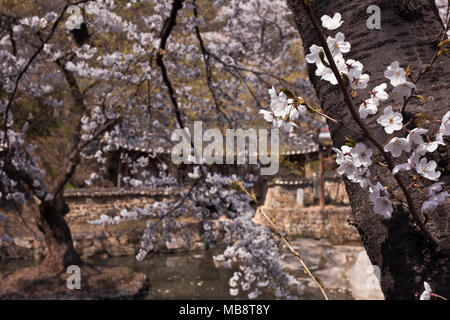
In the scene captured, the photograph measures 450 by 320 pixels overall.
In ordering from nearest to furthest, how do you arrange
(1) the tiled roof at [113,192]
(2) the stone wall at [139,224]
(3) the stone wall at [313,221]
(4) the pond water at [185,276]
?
(4) the pond water at [185,276] → (2) the stone wall at [139,224] → (3) the stone wall at [313,221] → (1) the tiled roof at [113,192]

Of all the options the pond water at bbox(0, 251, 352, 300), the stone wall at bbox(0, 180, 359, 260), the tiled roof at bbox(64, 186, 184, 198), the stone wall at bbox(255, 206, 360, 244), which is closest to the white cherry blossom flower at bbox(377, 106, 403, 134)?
the pond water at bbox(0, 251, 352, 300)

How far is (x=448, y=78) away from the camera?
1.09m

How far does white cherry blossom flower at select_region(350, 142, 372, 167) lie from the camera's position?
2.90 feet

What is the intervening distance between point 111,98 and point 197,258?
26.4 ft

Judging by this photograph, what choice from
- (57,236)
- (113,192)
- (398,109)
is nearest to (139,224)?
(113,192)

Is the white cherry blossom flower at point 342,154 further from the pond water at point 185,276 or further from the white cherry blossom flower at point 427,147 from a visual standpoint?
the pond water at point 185,276

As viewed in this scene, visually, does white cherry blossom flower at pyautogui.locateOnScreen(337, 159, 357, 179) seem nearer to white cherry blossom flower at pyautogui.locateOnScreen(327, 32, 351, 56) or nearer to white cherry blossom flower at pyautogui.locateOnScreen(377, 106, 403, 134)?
white cherry blossom flower at pyautogui.locateOnScreen(377, 106, 403, 134)

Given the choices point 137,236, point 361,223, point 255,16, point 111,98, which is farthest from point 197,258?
point 255,16

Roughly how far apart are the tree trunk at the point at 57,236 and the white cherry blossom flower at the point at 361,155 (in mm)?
9111

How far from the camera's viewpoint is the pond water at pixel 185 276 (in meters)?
9.84

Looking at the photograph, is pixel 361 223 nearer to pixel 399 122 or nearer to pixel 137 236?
pixel 399 122

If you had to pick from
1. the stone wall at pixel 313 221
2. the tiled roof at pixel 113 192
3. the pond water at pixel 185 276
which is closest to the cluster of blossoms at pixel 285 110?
the pond water at pixel 185 276

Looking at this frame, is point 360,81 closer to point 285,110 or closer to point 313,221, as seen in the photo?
point 285,110

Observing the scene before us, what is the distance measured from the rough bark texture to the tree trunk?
29.3 ft
